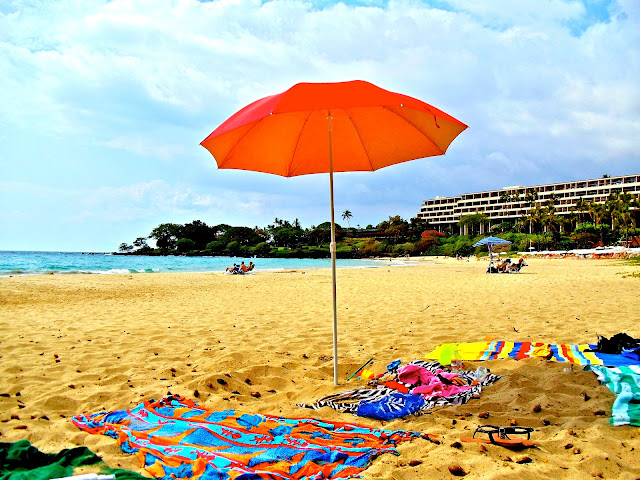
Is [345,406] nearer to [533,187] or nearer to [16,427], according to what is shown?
[16,427]

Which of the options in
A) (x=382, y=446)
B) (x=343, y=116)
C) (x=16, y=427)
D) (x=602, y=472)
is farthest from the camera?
(x=343, y=116)

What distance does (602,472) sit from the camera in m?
2.12

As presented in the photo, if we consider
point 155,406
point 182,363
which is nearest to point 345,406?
point 155,406

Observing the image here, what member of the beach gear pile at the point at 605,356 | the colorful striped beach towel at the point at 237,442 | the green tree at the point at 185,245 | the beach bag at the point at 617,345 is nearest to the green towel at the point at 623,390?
the beach gear pile at the point at 605,356

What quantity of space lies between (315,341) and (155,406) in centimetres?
273

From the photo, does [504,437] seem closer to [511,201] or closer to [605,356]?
[605,356]

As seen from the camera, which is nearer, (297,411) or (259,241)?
(297,411)

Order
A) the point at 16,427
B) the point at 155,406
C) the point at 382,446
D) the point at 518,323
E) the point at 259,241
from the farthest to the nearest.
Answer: the point at 259,241 → the point at 518,323 → the point at 155,406 → the point at 16,427 → the point at 382,446

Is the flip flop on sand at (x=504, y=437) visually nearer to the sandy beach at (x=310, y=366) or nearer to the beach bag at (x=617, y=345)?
the sandy beach at (x=310, y=366)

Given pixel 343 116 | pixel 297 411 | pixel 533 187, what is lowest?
pixel 297 411

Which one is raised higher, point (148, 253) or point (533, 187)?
point (533, 187)

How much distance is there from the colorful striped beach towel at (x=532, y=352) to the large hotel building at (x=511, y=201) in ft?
314

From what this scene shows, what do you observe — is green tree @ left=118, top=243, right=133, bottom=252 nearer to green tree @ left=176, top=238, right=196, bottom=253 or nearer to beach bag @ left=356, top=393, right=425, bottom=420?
green tree @ left=176, top=238, right=196, bottom=253

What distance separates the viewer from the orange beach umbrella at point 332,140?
386 centimetres
